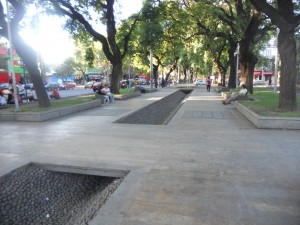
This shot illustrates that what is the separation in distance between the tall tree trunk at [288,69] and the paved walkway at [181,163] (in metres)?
1.76

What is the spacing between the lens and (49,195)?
5207mm

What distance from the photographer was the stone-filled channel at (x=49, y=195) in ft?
15.2

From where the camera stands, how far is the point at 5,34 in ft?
41.1

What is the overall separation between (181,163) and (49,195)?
2.56m

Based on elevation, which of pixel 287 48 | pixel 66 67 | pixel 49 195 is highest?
pixel 66 67

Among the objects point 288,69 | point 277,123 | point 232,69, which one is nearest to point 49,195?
point 277,123

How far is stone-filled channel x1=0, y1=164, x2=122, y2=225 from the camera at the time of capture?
4.62 metres

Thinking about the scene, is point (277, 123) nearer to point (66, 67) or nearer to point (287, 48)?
point (287, 48)

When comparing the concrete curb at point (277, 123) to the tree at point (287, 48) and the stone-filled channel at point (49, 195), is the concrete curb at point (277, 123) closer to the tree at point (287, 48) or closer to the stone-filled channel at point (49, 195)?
the tree at point (287, 48)

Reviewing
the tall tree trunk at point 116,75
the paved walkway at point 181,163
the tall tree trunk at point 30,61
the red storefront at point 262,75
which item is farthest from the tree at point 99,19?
the red storefront at point 262,75

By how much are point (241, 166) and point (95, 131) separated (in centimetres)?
488

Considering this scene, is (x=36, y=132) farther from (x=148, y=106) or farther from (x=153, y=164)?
(x=148, y=106)

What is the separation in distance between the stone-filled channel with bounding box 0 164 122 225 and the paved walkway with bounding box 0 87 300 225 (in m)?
0.28

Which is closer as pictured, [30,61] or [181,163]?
[181,163]
